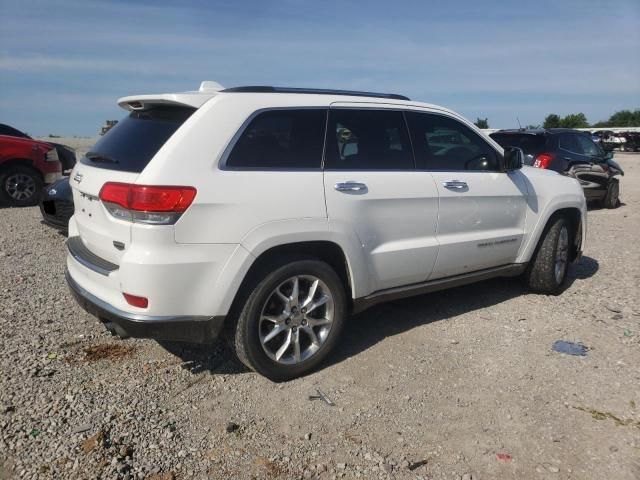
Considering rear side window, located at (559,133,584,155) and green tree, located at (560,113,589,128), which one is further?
green tree, located at (560,113,589,128)

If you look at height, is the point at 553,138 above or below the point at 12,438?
above

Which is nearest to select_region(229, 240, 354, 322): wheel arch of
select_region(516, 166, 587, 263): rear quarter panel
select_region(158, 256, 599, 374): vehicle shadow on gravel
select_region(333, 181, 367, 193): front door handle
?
select_region(333, 181, 367, 193): front door handle

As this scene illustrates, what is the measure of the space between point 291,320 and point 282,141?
1.16 meters

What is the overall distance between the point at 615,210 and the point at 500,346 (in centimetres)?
861

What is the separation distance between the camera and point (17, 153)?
9.57 m

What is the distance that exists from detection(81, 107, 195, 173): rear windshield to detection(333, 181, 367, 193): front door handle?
1044 mm

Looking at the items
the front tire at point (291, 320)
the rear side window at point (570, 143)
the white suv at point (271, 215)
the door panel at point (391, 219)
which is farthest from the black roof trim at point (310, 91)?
the rear side window at point (570, 143)

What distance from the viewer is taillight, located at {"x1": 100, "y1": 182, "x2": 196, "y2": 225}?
2.92 m

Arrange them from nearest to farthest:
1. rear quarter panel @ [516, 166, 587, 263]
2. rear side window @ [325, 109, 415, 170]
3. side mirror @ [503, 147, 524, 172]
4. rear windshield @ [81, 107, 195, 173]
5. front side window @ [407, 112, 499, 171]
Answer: rear windshield @ [81, 107, 195, 173]
rear side window @ [325, 109, 415, 170]
front side window @ [407, 112, 499, 171]
side mirror @ [503, 147, 524, 172]
rear quarter panel @ [516, 166, 587, 263]

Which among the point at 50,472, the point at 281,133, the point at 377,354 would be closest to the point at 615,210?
the point at 377,354

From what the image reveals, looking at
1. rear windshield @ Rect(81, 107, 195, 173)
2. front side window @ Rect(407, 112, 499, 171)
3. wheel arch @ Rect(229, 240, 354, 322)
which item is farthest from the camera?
front side window @ Rect(407, 112, 499, 171)

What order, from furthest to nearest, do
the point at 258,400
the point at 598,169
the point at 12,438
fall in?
the point at 598,169
the point at 258,400
the point at 12,438

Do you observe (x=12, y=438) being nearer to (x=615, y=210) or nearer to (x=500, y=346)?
(x=500, y=346)

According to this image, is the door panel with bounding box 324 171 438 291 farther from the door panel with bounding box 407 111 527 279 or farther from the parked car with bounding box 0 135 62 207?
the parked car with bounding box 0 135 62 207
